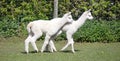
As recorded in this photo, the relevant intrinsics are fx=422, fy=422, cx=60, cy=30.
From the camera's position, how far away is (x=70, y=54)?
44.6ft

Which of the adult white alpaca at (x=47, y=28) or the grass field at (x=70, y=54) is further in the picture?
the adult white alpaca at (x=47, y=28)

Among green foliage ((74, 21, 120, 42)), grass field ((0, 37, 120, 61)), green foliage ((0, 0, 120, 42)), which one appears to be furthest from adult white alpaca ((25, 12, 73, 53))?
green foliage ((0, 0, 120, 42))

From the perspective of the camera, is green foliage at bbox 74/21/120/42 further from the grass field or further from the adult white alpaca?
the adult white alpaca

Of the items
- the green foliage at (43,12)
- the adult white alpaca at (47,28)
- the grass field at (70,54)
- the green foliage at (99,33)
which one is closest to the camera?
the grass field at (70,54)

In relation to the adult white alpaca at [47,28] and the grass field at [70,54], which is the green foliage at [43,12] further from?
the adult white alpaca at [47,28]

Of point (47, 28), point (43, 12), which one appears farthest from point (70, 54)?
point (43, 12)

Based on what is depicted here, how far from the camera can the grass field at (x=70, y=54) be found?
495 inches

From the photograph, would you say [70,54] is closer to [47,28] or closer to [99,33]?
[47,28]

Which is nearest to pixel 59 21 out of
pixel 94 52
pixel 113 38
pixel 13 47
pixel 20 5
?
pixel 94 52

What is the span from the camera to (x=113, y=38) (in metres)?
17.9

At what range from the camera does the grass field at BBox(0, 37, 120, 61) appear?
1257 cm

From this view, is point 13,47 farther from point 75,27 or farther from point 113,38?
point 113,38

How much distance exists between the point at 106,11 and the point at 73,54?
6.54 m

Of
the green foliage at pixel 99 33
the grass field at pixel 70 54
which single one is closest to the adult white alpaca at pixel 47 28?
the grass field at pixel 70 54
